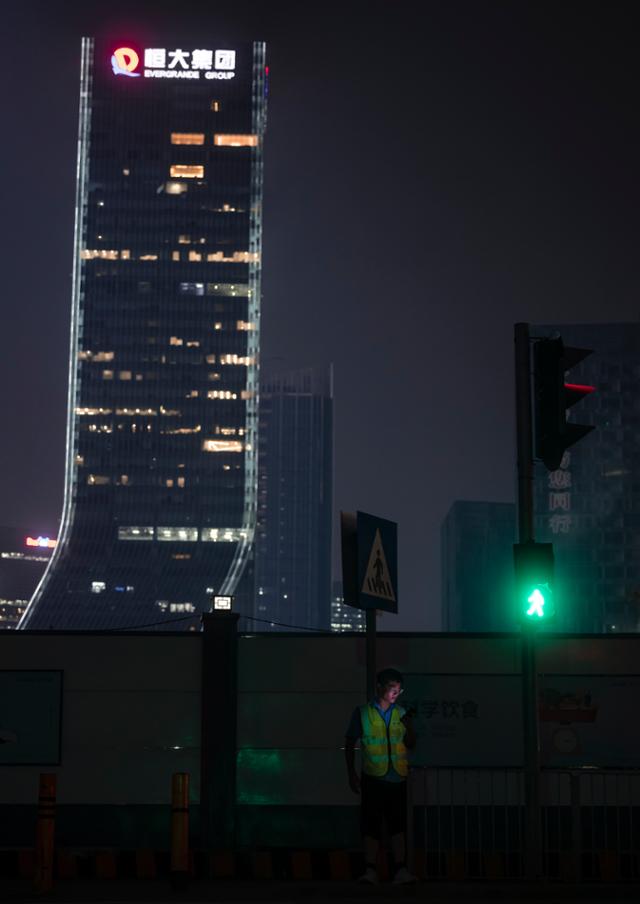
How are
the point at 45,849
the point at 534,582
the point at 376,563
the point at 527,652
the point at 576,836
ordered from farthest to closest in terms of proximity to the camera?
the point at 576,836 < the point at 376,563 < the point at 527,652 < the point at 534,582 < the point at 45,849

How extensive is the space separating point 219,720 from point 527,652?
19.3ft

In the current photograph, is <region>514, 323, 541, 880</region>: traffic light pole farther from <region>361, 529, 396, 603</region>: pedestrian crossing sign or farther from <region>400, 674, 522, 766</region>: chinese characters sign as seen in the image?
<region>400, 674, 522, 766</region>: chinese characters sign

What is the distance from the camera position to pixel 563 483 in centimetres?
19762

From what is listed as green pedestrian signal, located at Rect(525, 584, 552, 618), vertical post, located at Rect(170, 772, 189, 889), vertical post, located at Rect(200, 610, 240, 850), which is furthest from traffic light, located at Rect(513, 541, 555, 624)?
vertical post, located at Rect(200, 610, 240, 850)

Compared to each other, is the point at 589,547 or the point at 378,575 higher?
the point at 589,547

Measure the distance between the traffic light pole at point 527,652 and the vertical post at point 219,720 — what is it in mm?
5165

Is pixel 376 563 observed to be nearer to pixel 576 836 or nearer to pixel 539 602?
pixel 539 602

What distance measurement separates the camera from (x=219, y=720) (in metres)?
18.9

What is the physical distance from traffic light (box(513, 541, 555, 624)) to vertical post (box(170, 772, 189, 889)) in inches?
150

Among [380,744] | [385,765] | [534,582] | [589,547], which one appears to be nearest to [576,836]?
[385,765]

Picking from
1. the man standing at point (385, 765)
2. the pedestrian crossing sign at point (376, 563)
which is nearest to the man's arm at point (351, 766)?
the man standing at point (385, 765)

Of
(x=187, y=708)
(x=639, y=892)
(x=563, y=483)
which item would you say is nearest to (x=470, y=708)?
(x=187, y=708)

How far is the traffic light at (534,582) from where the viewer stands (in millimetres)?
14086

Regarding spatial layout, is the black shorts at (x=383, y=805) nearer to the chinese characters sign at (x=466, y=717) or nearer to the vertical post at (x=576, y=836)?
the vertical post at (x=576, y=836)
